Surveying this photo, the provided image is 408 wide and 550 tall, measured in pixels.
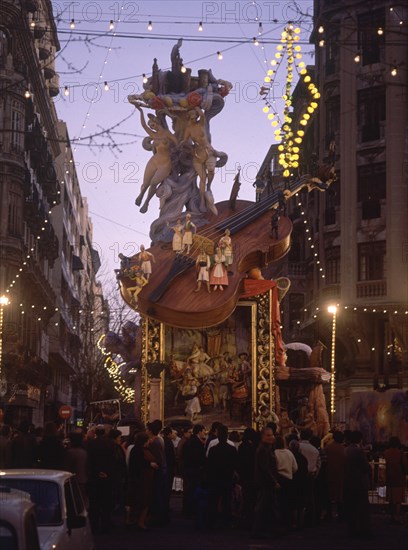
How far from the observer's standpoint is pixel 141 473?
21.4 m

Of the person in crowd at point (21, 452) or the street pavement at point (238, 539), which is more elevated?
the person in crowd at point (21, 452)

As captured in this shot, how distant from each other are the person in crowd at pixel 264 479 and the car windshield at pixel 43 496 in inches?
342

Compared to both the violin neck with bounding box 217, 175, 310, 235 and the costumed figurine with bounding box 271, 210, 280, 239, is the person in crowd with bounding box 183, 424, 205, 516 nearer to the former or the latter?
the costumed figurine with bounding box 271, 210, 280, 239

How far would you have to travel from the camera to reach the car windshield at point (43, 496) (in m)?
11.6

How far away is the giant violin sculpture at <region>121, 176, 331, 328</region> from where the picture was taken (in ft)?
121

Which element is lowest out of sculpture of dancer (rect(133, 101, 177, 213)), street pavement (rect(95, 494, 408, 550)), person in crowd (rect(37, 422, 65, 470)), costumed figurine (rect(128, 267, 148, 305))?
street pavement (rect(95, 494, 408, 550))

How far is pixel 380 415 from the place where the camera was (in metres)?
31.1

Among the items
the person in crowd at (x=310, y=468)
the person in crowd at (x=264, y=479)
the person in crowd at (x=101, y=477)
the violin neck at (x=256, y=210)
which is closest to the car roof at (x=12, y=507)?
the person in crowd at (x=264, y=479)

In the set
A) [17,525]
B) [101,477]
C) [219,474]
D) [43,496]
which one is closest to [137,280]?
[219,474]

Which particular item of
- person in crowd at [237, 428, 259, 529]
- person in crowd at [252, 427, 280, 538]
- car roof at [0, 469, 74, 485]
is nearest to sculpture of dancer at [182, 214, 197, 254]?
person in crowd at [237, 428, 259, 529]

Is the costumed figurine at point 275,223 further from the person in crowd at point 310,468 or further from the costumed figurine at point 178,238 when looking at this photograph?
the person in crowd at point 310,468

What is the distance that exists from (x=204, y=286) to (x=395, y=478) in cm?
1425

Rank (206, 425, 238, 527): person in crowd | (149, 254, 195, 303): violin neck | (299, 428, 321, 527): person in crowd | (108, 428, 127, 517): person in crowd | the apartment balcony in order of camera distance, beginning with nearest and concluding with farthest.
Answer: (206, 425, 238, 527): person in crowd < (108, 428, 127, 517): person in crowd < (299, 428, 321, 527): person in crowd < (149, 254, 195, 303): violin neck < the apartment balcony

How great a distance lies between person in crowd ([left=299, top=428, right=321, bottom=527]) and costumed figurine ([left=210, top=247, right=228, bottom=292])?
13693 mm
